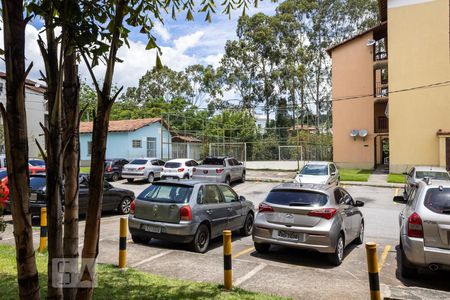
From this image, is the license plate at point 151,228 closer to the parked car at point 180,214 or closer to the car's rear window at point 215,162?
the parked car at point 180,214

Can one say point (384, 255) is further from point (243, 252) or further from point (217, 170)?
point (217, 170)

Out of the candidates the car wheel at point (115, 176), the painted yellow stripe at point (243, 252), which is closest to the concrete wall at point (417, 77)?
the car wheel at point (115, 176)

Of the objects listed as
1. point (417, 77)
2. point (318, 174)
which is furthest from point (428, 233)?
point (417, 77)

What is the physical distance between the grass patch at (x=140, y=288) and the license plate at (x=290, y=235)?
2.57 metres

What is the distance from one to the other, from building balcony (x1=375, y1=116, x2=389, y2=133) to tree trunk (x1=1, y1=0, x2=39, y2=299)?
35193 mm

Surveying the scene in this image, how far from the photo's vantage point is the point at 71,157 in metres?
2.96

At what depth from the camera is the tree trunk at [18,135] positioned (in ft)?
7.38

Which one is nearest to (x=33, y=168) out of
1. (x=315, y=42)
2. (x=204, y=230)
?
(x=204, y=230)

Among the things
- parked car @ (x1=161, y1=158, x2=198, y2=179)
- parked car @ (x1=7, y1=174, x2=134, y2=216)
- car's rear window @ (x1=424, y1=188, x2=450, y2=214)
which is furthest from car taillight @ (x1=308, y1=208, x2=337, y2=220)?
parked car @ (x1=161, y1=158, x2=198, y2=179)

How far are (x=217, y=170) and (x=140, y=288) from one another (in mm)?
17173

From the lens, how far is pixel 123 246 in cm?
644

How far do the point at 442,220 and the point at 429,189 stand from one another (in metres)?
0.80

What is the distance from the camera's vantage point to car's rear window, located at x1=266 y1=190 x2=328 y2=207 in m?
7.87

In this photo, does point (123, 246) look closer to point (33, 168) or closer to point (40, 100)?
point (33, 168)
